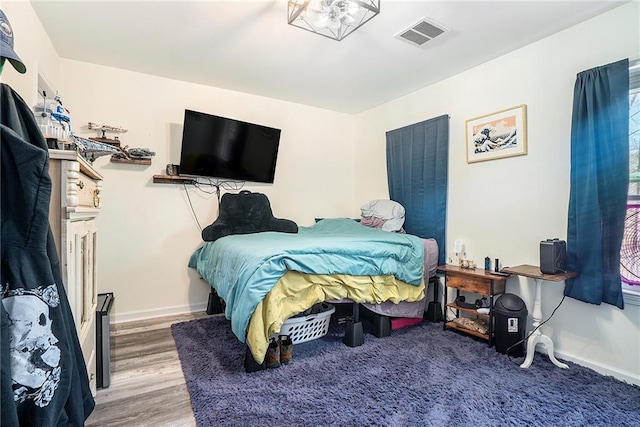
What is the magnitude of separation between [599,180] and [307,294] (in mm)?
2072

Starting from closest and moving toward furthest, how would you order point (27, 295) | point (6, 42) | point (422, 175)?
1. point (27, 295)
2. point (6, 42)
3. point (422, 175)

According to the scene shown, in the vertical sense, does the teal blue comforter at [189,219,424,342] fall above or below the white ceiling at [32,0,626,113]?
below

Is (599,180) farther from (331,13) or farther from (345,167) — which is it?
(345,167)

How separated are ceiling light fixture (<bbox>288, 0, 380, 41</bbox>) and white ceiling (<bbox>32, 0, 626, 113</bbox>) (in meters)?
0.08

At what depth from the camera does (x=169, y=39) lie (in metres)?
2.53

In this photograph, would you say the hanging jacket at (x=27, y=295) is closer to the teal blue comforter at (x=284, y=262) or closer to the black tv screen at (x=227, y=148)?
the teal blue comforter at (x=284, y=262)

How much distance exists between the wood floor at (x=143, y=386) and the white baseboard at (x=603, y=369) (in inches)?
97.7

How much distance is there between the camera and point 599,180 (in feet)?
6.91

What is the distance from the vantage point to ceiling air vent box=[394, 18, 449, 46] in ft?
7.53

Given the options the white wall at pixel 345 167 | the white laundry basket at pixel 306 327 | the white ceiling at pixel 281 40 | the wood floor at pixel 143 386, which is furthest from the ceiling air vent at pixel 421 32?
the wood floor at pixel 143 386

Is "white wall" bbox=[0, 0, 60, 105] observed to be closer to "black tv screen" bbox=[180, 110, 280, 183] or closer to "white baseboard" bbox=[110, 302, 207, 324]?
"black tv screen" bbox=[180, 110, 280, 183]

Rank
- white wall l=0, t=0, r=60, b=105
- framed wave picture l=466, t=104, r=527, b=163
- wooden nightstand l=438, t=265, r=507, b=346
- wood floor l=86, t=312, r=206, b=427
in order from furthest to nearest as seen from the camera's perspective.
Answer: framed wave picture l=466, t=104, r=527, b=163 < wooden nightstand l=438, t=265, r=507, b=346 < white wall l=0, t=0, r=60, b=105 < wood floor l=86, t=312, r=206, b=427

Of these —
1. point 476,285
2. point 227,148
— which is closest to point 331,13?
point 227,148

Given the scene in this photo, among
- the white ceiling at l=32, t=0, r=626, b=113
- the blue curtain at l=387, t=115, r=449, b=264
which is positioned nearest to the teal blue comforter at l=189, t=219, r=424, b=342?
the blue curtain at l=387, t=115, r=449, b=264
